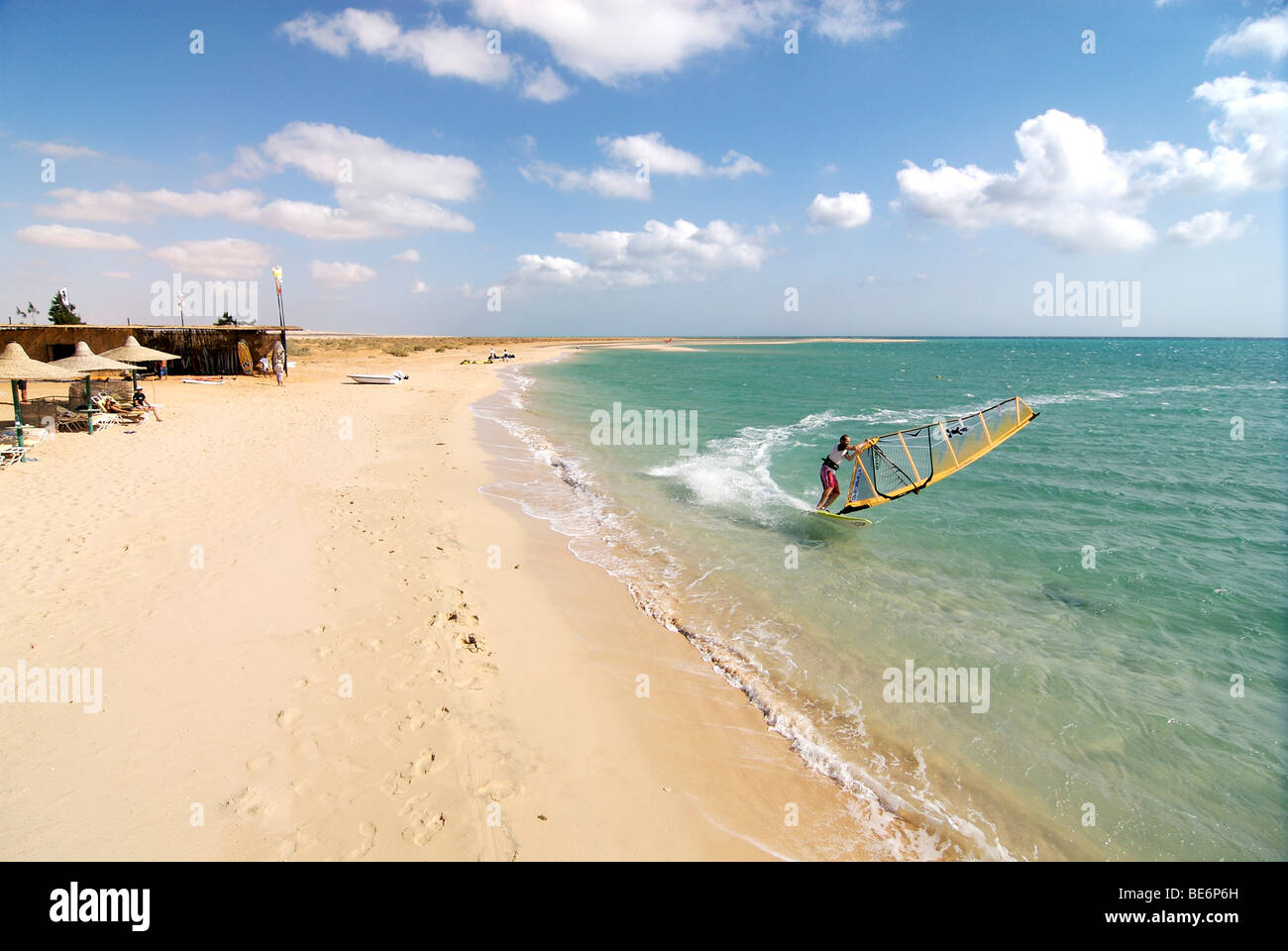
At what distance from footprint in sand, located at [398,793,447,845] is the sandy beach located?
2cm

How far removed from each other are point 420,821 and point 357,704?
1.72 m

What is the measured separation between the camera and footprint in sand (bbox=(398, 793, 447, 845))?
4230 millimetres

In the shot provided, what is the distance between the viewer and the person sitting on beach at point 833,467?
40.0 feet

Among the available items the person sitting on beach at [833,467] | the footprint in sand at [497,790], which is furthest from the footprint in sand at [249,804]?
the person sitting on beach at [833,467]

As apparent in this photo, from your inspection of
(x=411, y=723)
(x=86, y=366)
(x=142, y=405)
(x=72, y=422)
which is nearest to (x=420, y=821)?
(x=411, y=723)

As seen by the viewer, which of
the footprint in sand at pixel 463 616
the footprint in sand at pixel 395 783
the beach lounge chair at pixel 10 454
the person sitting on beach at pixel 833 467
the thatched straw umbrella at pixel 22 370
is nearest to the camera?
the footprint in sand at pixel 395 783

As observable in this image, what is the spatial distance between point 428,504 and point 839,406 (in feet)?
86.0

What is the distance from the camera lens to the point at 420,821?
436cm

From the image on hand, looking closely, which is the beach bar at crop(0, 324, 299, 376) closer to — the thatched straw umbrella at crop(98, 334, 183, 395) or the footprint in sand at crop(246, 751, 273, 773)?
the thatched straw umbrella at crop(98, 334, 183, 395)

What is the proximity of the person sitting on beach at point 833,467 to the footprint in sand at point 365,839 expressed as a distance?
10.4 metres

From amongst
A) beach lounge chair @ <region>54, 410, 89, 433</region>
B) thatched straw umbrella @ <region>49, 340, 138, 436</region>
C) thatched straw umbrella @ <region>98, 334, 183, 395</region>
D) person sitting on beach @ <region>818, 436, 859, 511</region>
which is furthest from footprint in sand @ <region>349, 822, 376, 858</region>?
thatched straw umbrella @ <region>98, 334, 183, 395</region>

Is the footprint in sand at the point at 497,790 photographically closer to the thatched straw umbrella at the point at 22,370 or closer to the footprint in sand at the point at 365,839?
the footprint in sand at the point at 365,839
